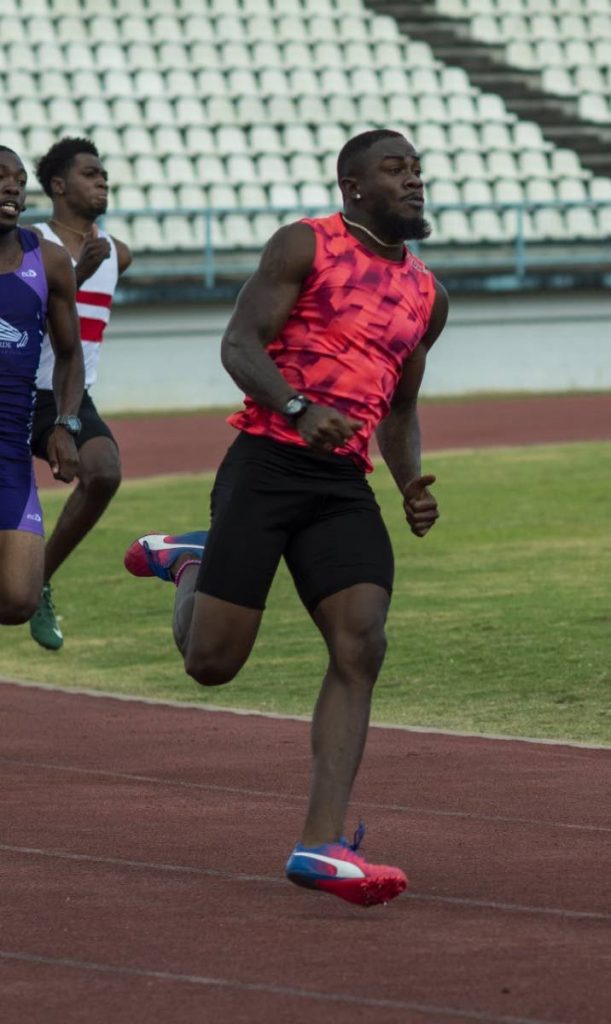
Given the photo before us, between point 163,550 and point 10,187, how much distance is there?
1.41m

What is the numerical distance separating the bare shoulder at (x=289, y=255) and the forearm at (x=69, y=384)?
2513 millimetres

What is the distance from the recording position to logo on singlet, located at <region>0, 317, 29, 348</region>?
7.75 metres

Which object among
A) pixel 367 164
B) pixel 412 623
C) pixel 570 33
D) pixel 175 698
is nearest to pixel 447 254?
pixel 570 33

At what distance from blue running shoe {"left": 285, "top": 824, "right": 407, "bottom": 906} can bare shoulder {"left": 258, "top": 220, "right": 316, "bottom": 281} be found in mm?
1526

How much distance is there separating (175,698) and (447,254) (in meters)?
20.5

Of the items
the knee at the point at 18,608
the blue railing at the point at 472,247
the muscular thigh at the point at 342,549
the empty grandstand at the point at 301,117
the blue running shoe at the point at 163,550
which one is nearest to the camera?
the muscular thigh at the point at 342,549

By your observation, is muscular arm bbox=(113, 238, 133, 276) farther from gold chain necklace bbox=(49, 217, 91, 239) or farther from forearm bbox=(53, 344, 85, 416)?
forearm bbox=(53, 344, 85, 416)

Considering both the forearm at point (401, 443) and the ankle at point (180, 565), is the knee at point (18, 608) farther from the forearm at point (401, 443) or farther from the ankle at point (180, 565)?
the forearm at point (401, 443)

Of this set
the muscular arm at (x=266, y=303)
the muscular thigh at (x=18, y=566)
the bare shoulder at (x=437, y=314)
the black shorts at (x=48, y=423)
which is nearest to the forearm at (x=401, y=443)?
the bare shoulder at (x=437, y=314)

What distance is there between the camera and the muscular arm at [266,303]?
227 inches

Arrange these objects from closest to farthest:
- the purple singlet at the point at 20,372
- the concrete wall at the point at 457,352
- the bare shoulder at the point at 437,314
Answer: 1. the bare shoulder at the point at 437,314
2. the purple singlet at the point at 20,372
3. the concrete wall at the point at 457,352

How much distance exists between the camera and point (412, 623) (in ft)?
39.1

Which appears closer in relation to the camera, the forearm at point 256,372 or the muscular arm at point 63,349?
the forearm at point 256,372

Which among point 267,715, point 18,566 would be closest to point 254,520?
point 18,566
